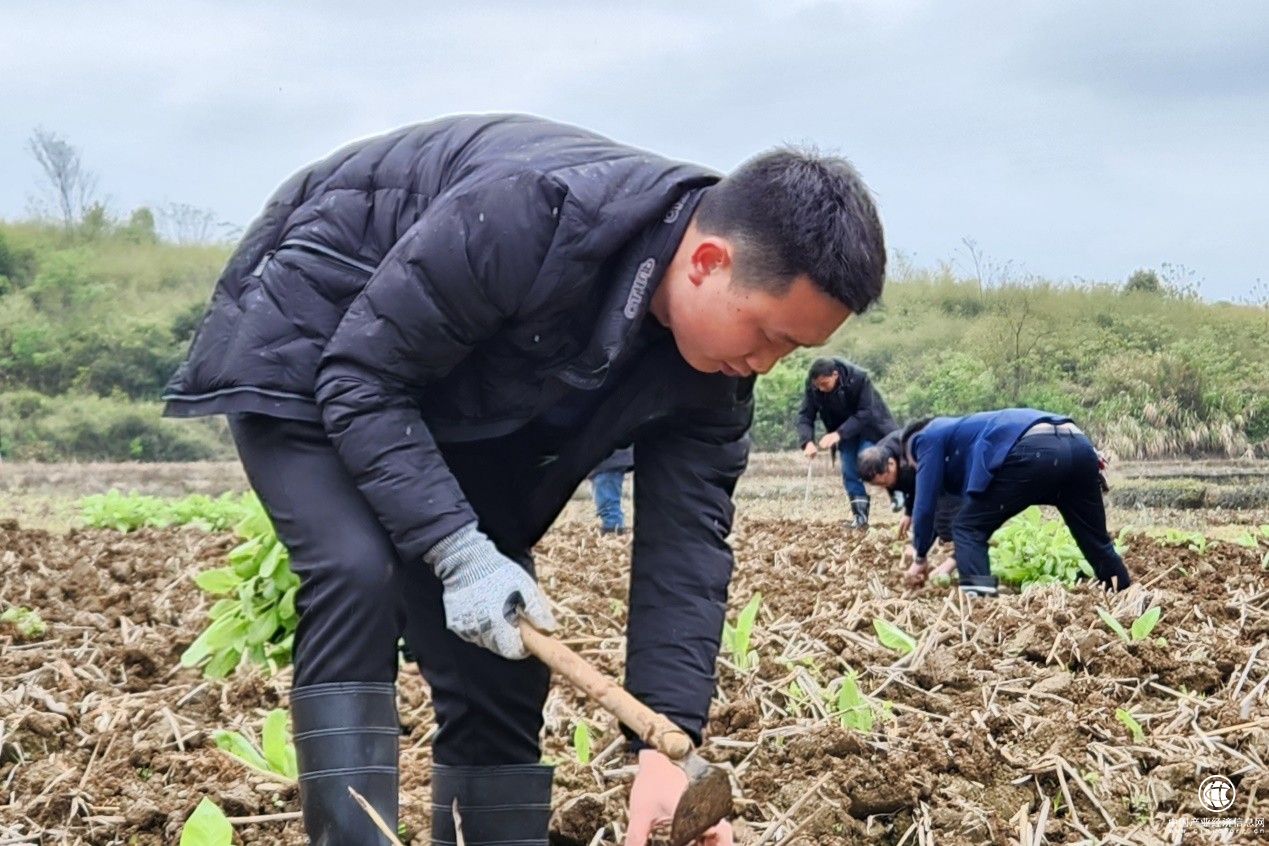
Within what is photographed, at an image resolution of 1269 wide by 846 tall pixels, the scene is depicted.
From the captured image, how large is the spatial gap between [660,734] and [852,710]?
139cm

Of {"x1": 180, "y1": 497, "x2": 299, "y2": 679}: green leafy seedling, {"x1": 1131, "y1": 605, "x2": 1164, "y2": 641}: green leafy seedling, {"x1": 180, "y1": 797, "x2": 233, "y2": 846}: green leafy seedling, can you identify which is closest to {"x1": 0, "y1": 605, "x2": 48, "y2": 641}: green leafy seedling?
{"x1": 180, "y1": 497, "x2": 299, "y2": 679}: green leafy seedling

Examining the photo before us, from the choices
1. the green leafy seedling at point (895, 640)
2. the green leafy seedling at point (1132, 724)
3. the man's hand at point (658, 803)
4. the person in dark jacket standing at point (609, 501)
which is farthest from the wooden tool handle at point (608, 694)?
the person in dark jacket standing at point (609, 501)

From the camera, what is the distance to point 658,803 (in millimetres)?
2568

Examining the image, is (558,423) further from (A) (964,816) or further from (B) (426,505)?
(A) (964,816)

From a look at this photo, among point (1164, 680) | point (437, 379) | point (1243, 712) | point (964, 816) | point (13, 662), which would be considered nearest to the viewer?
point (437, 379)

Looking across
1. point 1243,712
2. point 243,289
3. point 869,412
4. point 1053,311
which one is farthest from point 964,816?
point 1053,311

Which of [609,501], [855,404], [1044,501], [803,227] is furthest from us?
[855,404]

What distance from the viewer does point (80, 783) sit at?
3.32 metres

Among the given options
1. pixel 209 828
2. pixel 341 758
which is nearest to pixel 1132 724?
pixel 341 758

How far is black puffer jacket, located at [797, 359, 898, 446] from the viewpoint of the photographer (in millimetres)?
10531

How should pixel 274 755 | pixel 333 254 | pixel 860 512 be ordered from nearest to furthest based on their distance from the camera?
pixel 333 254, pixel 274 755, pixel 860 512

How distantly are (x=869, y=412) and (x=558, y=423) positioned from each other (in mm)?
8039

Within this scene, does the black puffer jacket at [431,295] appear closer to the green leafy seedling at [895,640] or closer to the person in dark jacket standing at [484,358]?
the person in dark jacket standing at [484,358]

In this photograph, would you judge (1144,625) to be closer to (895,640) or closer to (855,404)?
(895,640)
